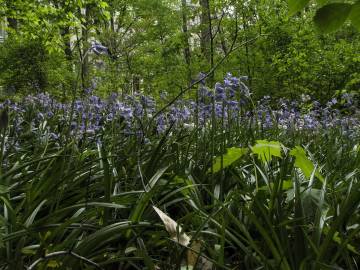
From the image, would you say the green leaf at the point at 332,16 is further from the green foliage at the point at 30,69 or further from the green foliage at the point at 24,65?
the green foliage at the point at 24,65

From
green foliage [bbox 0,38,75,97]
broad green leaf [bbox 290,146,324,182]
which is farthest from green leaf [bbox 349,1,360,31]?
green foliage [bbox 0,38,75,97]

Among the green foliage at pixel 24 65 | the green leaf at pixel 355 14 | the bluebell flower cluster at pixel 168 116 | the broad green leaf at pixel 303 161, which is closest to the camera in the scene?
the green leaf at pixel 355 14

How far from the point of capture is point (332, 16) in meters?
0.97

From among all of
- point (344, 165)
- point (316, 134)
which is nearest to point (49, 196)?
point (344, 165)

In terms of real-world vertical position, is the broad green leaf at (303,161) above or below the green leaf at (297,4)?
below

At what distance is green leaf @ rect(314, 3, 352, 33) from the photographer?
95 centimetres

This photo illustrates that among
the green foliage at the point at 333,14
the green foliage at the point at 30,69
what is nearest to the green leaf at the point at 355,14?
the green foliage at the point at 333,14

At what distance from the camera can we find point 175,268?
5.56ft

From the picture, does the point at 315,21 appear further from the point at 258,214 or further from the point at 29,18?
the point at 29,18

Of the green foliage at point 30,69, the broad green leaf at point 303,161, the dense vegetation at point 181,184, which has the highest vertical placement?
the green foliage at point 30,69

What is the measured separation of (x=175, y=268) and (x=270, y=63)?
403 inches

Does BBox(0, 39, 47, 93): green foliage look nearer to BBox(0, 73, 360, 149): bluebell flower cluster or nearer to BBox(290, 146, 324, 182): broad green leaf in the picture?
BBox(0, 73, 360, 149): bluebell flower cluster

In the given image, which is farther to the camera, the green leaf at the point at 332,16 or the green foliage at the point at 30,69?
the green foliage at the point at 30,69

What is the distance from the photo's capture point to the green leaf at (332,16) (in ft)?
3.13
